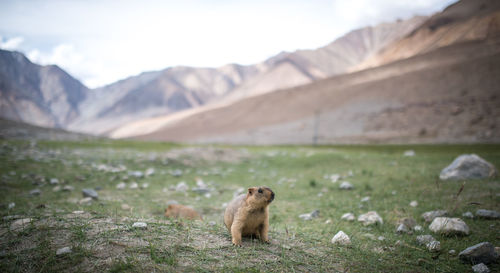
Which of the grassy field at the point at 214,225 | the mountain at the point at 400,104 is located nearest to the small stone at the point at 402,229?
the grassy field at the point at 214,225

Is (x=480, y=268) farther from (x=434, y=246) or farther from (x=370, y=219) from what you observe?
(x=370, y=219)

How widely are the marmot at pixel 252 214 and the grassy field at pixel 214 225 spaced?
223 mm

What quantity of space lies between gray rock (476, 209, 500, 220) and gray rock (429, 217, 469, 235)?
4.15 ft

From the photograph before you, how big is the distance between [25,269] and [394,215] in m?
7.87

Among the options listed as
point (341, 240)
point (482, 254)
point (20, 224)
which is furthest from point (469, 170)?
point (20, 224)

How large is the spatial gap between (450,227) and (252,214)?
425cm

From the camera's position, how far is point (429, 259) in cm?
435

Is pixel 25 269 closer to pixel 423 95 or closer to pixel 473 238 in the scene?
pixel 473 238

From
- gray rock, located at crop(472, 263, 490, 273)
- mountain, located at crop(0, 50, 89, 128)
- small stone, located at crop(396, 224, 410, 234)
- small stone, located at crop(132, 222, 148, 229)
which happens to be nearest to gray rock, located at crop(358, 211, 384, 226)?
small stone, located at crop(396, 224, 410, 234)

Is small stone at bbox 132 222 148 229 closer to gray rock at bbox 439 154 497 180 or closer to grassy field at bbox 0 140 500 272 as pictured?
grassy field at bbox 0 140 500 272

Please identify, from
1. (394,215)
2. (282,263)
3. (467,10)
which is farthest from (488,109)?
(467,10)

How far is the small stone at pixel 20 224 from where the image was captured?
4.07 meters

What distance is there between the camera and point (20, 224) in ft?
14.0

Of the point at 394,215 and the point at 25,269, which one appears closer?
the point at 25,269
